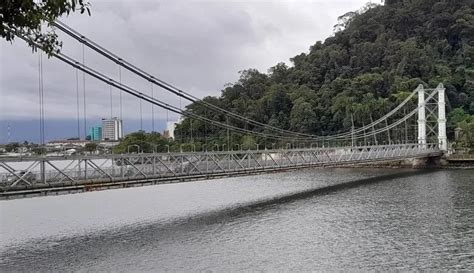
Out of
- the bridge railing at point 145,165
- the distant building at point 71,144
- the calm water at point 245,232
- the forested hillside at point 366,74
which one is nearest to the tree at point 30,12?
the calm water at point 245,232

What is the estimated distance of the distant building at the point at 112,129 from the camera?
31.8m

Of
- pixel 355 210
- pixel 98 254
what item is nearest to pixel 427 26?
pixel 355 210

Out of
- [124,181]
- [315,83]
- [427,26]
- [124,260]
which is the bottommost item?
[124,260]

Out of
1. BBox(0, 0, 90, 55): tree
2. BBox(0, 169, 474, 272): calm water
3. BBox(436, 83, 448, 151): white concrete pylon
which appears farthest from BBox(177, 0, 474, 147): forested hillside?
BBox(0, 0, 90, 55): tree

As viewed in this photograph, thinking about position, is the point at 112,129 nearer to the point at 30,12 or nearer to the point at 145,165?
the point at 145,165

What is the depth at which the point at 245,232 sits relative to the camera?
848 inches

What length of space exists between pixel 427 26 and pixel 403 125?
28177mm

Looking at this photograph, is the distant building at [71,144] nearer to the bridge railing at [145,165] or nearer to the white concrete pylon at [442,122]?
the bridge railing at [145,165]

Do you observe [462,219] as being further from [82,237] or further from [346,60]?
[346,60]

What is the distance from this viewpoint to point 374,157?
48.4 m

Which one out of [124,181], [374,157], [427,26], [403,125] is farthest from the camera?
[427,26]

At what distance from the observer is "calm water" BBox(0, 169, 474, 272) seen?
16484 millimetres

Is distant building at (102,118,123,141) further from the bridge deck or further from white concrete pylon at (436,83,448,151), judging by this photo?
white concrete pylon at (436,83,448,151)

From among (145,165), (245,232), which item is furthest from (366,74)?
(245,232)
